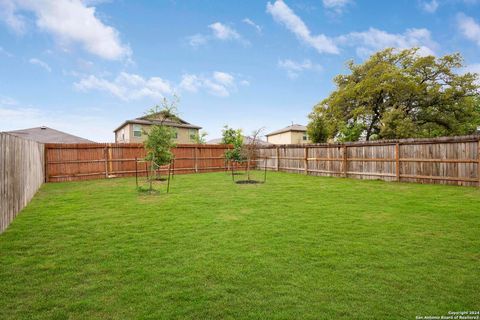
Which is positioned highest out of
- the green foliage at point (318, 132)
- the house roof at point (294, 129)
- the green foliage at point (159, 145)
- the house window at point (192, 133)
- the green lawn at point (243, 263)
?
the house roof at point (294, 129)

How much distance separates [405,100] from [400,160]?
1901cm

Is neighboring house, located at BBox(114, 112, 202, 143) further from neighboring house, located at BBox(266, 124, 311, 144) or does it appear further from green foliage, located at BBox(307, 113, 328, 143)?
neighboring house, located at BBox(266, 124, 311, 144)

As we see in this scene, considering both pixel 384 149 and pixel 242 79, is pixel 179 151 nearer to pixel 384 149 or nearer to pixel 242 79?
pixel 242 79

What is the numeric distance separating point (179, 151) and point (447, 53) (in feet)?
89.3

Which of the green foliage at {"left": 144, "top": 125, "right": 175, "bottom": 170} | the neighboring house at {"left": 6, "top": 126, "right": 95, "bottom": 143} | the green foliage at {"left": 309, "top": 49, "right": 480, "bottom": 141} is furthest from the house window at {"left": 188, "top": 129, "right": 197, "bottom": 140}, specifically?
the green foliage at {"left": 144, "top": 125, "right": 175, "bottom": 170}

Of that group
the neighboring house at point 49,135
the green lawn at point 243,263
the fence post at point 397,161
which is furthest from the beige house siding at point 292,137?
the green lawn at point 243,263

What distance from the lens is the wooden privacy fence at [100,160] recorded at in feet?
48.0

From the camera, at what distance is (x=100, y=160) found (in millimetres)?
15859

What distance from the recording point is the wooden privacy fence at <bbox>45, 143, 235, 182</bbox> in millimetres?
14641

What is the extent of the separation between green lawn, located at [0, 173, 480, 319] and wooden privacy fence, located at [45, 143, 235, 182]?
928 centimetres

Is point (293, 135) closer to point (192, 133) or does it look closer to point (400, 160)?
point (192, 133)

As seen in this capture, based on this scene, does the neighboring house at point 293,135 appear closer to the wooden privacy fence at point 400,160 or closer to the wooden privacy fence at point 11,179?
the wooden privacy fence at point 400,160

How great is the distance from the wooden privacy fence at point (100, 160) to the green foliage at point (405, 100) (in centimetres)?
1243

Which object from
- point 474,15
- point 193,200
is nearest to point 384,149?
point 193,200
